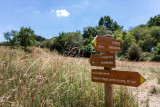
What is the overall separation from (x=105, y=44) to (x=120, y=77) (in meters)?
0.54

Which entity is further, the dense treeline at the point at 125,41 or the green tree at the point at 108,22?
the green tree at the point at 108,22

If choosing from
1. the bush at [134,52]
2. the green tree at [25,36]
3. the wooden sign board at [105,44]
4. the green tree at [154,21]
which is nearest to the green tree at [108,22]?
the green tree at [154,21]

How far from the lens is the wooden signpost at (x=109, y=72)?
1.64 meters

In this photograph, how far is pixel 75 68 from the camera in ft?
9.73

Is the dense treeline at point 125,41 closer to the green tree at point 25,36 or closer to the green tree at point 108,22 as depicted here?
the green tree at point 25,36

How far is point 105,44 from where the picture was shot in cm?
A: 189

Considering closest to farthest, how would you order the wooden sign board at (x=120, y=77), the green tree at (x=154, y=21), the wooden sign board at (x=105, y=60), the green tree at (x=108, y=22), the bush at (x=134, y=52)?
1. the wooden sign board at (x=120, y=77)
2. the wooden sign board at (x=105, y=60)
3. the bush at (x=134, y=52)
4. the green tree at (x=154, y=21)
5. the green tree at (x=108, y=22)

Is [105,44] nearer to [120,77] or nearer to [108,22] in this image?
Result: [120,77]

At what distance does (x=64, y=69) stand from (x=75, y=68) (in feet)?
1.06

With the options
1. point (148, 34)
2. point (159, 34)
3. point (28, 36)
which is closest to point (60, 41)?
point (28, 36)

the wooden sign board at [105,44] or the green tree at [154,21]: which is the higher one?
the green tree at [154,21]

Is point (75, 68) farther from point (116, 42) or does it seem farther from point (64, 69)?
point (116, 42)

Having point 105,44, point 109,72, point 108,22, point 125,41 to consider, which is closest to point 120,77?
point 109,72

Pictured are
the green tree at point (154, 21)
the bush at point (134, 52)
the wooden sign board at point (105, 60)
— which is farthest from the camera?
the green tree at point (154, 21)
